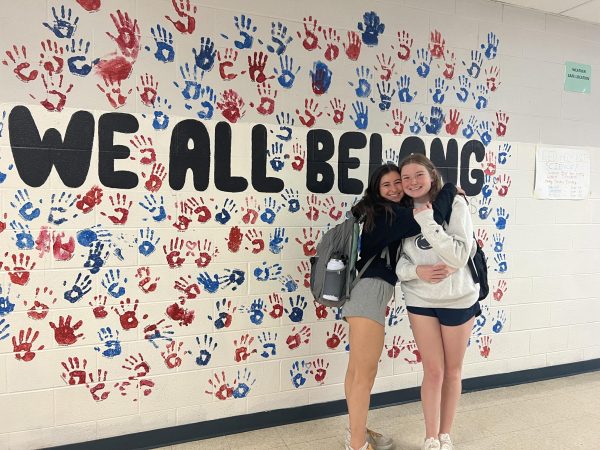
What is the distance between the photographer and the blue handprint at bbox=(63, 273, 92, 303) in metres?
2.15

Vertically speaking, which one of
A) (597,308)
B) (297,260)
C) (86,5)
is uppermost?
(86,5)

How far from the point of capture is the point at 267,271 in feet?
8.23

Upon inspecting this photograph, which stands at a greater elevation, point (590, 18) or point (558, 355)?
point (590, 18)

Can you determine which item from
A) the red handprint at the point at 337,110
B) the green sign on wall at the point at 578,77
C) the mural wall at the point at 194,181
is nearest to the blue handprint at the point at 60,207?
the mural wall at the point at 194,181

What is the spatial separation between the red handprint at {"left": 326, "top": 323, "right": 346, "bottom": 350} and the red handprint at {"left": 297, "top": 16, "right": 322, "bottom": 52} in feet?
5.31

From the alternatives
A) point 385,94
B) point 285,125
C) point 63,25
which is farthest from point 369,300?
point 63,25

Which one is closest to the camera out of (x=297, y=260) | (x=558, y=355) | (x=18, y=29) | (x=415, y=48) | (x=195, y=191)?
(x=18, y=29)

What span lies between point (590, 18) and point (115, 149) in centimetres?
331

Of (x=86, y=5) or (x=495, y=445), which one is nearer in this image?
(x=86, y=5)

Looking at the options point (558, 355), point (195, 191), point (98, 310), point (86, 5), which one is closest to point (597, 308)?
point (558, 355)

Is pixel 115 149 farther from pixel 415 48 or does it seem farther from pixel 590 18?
pixel 590 18

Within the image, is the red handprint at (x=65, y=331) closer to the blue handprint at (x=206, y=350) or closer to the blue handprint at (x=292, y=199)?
the blue handprint at (x=206, y=350)

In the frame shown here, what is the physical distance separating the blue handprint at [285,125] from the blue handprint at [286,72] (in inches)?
6.3

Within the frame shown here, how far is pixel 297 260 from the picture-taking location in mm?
2574
